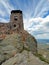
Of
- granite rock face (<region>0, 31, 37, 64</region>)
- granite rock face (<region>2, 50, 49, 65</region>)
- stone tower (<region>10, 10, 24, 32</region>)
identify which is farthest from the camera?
stone tower (<region>10, 10, 24, 32</region>)

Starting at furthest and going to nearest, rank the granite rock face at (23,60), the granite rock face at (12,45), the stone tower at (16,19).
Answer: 1. the stone tower at (16,19)
2. the granite rock face at (12,45)
3. the granite rock face at (23,60)

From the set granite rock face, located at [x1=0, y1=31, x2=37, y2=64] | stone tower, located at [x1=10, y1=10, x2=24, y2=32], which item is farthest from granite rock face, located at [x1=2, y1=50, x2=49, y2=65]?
stone tower, located at [x1=10, y1=10, x2=24, y2=32]

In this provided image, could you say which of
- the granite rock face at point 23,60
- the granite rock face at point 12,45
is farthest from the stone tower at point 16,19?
the granite rock face at point 23,60

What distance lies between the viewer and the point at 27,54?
44188mm

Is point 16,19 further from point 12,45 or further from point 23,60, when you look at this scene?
point 23,60

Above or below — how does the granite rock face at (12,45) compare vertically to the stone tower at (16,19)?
below

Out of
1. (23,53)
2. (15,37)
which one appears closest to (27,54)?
(23,53)

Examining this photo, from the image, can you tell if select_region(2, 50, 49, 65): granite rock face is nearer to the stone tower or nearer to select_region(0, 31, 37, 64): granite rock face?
select_region(0, 31, 37, 64): granite rock face

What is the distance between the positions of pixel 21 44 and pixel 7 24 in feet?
47.7

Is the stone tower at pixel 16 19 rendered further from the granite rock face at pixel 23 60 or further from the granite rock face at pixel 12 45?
the granite rock face at pixel 23 60

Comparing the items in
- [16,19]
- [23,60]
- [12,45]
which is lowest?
[23,60]

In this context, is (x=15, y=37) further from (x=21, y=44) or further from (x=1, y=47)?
(x=1, y=47)

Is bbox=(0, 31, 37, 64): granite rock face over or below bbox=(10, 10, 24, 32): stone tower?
below

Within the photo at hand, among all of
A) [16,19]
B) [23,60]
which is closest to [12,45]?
[23,60]
